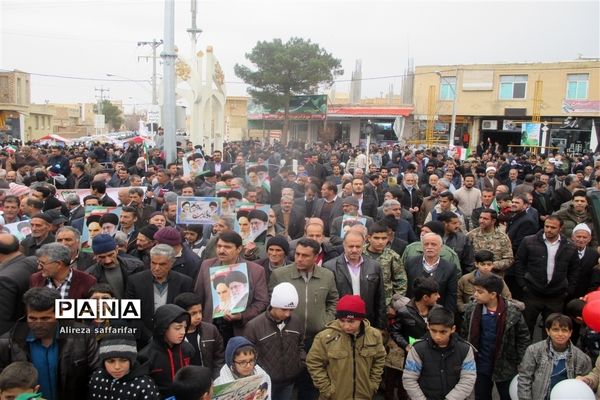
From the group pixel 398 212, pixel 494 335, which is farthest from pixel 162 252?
pixel 398 212

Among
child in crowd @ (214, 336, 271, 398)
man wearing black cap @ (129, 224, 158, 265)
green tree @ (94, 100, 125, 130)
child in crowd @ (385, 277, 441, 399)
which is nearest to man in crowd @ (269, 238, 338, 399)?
child in crowd @ (385, 277, 441, 399)

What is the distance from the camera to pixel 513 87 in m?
37.5

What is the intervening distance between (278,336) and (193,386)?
1.23 meters

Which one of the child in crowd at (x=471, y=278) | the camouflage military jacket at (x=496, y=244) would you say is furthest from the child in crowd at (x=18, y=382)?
the camouflage military jacket at (x=496, y=244)

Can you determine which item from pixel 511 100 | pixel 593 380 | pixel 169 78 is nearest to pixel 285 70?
pixel 511 100

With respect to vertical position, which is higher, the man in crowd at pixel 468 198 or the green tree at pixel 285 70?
the green tree at pixel 285 70

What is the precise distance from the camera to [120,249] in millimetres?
5766

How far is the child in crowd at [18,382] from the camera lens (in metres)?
3.01

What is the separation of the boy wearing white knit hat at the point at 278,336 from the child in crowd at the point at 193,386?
1088mm

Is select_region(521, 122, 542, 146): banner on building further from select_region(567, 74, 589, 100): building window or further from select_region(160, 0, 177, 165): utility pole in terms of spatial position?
select_region(160, 0, 177, 165): utility pole

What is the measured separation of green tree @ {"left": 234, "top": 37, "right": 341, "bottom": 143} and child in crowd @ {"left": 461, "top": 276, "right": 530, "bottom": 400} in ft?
110

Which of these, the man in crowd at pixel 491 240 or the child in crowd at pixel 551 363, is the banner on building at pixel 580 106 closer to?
the man in crowd at pixel 491 240

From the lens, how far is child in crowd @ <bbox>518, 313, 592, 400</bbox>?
14.4 ft

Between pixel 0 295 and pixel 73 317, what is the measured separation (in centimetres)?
88
